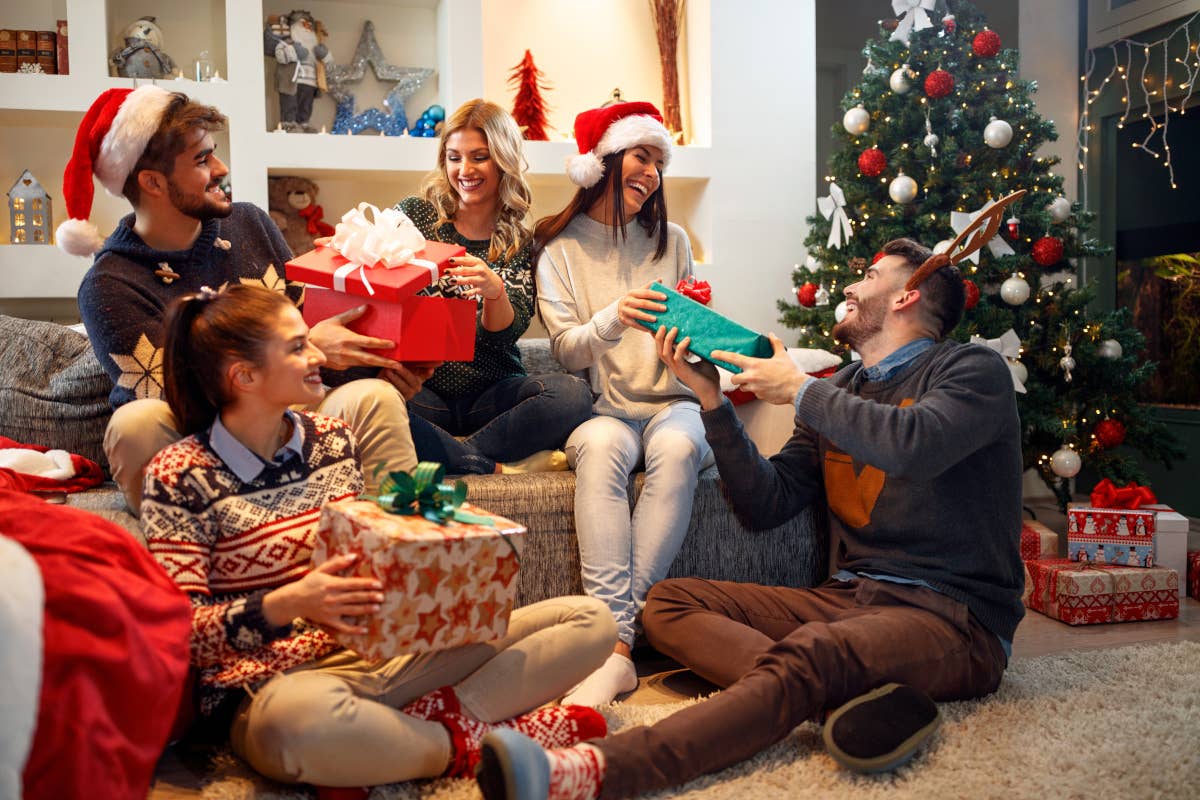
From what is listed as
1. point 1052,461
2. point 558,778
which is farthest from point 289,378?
point 1052,461

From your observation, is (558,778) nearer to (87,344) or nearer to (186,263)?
(186,263)

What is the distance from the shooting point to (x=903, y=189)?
3.67 metres

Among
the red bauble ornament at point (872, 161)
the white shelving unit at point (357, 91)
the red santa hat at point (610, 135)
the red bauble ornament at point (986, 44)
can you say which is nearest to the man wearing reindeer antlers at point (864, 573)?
the red santa hat at point (610, 135)

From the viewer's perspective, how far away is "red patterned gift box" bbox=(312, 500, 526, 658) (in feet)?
4.86

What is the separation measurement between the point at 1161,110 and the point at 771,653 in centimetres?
381

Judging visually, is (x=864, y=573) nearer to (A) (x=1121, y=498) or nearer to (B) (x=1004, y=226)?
(A) (x=1121, y=498)

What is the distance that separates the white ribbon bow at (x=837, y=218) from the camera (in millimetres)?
3818

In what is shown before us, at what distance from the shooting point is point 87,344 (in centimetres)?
271

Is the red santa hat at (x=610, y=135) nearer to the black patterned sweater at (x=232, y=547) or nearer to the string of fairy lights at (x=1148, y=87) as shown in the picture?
the black patterned sweater at (x=232, y=547)

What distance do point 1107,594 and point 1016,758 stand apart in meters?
1.19

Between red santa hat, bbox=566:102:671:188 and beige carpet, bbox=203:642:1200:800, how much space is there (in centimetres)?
146

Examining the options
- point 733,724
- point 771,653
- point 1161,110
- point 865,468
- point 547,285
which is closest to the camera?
point 733,724

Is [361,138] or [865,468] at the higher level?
[361,138]

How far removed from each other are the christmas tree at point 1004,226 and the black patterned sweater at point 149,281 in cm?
219
